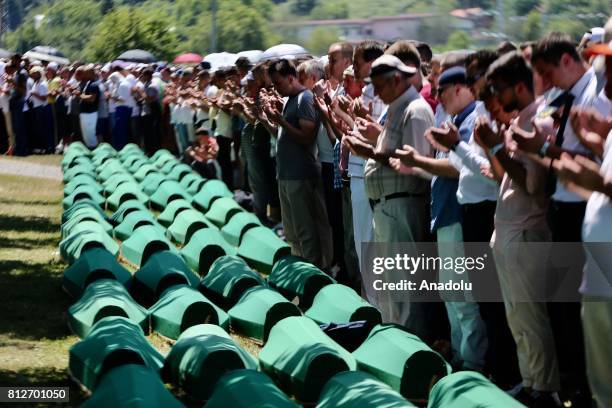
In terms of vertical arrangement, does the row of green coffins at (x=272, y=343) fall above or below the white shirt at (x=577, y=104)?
below

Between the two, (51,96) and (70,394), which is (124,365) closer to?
(70,394)

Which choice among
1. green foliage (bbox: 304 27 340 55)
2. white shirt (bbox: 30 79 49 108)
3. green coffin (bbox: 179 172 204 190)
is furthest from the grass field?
white shirt (bbox: 30 79 49 108)

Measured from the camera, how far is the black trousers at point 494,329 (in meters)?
8.32

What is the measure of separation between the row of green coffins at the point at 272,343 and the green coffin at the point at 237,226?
1.93 meters

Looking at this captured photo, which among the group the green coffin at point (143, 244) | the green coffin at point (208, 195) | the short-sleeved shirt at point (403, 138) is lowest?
the green coffin at point (208, 195)

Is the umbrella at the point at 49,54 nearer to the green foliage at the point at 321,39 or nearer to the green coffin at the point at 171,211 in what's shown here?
the green foliage at the point at 321,39

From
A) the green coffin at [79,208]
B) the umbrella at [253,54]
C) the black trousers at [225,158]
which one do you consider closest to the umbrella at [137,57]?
the umbrella at [253,54]

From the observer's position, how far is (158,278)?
1096 centimetres

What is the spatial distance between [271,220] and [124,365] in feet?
29.7

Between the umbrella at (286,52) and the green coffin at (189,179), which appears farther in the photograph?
the green coffin at (189,179)

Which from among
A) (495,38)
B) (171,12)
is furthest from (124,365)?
(171,12)

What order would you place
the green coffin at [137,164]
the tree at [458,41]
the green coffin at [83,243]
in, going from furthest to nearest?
the green coffin at [137,164]
the green coffin at [83,243]
the tree at [458,41]

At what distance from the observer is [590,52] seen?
6395 millimetres

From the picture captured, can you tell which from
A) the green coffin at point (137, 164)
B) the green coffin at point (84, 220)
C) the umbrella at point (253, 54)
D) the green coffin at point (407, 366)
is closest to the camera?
the green coffin at point (407, 366)
